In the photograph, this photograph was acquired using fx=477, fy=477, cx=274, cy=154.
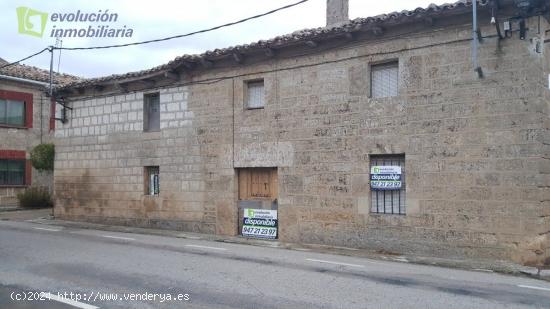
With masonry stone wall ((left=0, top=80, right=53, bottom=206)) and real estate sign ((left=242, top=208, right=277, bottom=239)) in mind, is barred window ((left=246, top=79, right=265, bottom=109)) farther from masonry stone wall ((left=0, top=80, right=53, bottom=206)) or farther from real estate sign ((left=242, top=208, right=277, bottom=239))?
masonry stone wall ((left=0, top=80, right=53, bottom=206))

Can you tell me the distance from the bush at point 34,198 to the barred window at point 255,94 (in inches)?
502

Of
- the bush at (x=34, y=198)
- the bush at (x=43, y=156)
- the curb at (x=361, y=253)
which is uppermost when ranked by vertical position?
the bush at (x=43, y=156)

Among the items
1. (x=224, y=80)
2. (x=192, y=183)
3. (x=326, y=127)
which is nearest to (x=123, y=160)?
(x=192, y=183)

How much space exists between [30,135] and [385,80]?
1846 centimetres

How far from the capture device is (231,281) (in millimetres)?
6871

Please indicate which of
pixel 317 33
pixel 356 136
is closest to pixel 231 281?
pixel 356 136

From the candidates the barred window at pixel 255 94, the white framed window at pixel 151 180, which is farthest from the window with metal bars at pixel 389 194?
the white framed window at pixel 151 180

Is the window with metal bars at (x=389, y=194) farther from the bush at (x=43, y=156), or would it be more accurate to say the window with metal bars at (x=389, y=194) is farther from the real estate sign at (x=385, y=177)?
the bush at (x=43, y=156)

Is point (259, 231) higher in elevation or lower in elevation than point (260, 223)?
lower

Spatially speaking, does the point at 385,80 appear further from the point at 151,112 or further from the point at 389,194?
the point at 151,112

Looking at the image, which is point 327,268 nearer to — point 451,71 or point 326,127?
point 326,127

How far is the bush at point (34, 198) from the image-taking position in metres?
20.3

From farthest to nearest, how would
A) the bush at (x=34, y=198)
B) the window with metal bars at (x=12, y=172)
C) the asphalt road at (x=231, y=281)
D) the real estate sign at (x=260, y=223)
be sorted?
the window with metal bars at (x=12, y=172) → the bush at (x=34, y=198) → the real estate sign at (x=260, y=223) → the asphalt road at (x=231, y=281)

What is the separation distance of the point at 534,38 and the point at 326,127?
4.55m
